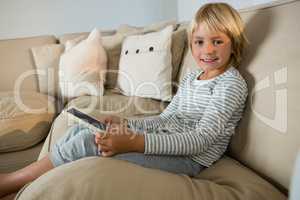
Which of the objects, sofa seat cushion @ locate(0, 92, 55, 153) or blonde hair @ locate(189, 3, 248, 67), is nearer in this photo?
blonde hair @ locate(189, 3, 248, 67)

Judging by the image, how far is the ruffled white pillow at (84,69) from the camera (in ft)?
6.17

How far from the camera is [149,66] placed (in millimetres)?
1666

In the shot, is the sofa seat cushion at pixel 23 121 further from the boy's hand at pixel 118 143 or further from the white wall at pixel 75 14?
the white wall at pixel 75 14

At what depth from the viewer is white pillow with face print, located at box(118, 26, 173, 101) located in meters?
1.62

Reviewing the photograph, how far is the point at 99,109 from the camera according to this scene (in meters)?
1.60

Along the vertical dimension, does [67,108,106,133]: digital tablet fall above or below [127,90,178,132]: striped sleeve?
→ above

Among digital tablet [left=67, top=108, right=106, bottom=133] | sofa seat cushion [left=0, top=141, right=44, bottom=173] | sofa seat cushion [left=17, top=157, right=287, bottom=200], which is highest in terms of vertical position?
digital tablet [left=67, top=108, right=106, bottom=133]

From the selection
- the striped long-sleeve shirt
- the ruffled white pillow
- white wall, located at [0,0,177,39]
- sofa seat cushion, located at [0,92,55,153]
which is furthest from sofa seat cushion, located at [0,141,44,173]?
white wall, located at [0,0,177,39]

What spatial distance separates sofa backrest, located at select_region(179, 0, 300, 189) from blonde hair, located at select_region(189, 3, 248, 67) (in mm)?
26

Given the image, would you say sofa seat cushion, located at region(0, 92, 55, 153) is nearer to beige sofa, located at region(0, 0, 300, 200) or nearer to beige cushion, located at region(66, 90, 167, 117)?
beige cushion, located at region(66, 90, 167, 117)

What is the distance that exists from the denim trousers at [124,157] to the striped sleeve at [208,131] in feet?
0.08

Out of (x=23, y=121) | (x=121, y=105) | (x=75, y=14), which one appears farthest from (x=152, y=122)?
(x=75, y=14)

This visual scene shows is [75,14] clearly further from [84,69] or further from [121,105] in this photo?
[121,105]

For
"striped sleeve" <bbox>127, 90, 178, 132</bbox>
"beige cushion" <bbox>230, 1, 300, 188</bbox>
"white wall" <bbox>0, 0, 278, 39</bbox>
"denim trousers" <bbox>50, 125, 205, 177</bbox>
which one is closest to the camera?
"beige cushion" <bbox>230, 1, 300, 188</bbox>
